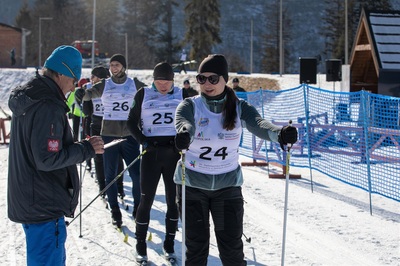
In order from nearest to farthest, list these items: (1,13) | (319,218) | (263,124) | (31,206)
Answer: (31,206), (263,124), (319,218), (1,13)

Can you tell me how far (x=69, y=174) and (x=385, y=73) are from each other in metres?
18.3

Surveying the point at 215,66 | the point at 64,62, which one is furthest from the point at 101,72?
the point at 64,62

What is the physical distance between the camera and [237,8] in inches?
6649

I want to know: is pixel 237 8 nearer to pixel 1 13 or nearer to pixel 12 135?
pixel 1 13

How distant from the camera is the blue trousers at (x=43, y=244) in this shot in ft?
11.8

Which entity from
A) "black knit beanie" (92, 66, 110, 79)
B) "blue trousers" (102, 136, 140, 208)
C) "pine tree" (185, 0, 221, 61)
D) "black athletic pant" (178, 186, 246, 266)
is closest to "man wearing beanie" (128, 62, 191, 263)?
"blue trousers" (102, 136, 140, 208)

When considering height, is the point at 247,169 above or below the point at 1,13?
below

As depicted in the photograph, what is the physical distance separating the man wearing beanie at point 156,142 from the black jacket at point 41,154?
1918 millimetres

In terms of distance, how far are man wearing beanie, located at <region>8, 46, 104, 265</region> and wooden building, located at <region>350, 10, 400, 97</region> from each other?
18.2 metres

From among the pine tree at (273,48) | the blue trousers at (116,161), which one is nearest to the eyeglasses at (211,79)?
the blue trousers at (116,161)

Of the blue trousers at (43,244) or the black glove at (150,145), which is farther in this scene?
the black glove at (150,145)

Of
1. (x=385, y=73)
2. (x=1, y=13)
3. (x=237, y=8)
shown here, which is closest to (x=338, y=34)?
(x=385, y=73)

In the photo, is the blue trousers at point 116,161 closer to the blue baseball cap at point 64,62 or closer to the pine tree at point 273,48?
the blue baseball cap at point 64,62

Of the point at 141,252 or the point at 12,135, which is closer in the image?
the point at 12,135
